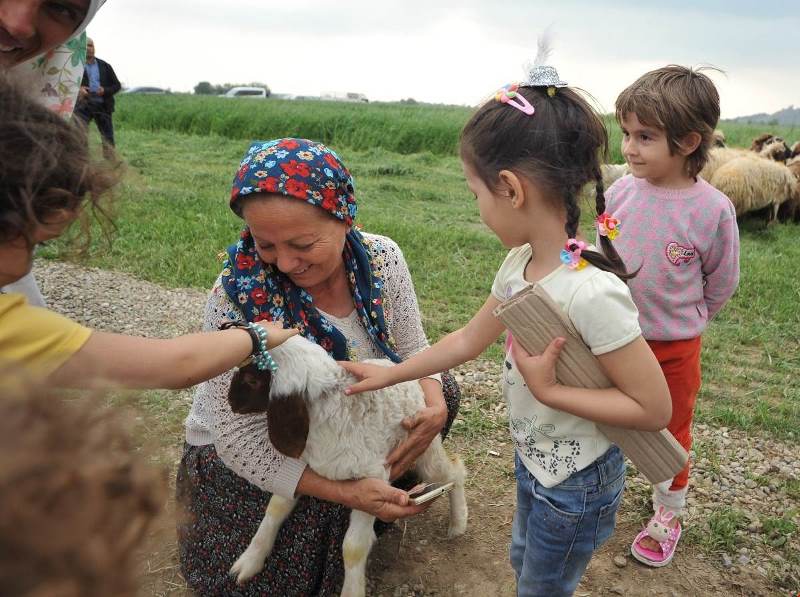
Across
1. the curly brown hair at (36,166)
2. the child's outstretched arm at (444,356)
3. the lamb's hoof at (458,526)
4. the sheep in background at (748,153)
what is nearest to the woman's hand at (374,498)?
the child's outstretched arm at (444,356)

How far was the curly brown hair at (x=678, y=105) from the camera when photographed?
288 cm

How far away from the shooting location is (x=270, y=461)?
253 centimetres

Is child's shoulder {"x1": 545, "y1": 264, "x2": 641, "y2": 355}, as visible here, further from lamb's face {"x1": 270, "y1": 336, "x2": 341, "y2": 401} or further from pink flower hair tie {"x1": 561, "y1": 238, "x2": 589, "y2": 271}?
lamb's face {"x1": 270, "y1": 336, "x2": 341, "y2": 401}

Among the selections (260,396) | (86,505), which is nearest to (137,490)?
(86,505)

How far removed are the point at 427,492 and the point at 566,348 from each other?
1.18m

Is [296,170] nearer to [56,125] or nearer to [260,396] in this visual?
[260,396]

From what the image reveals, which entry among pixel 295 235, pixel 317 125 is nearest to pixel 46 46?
pixel 295 235

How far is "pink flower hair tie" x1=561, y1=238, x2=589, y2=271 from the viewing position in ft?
6.00

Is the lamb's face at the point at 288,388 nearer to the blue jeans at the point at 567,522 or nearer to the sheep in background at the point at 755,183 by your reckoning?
the blue jeans at the point at 567,522

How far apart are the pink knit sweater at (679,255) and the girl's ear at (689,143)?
161 mm

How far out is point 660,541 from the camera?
119 inches

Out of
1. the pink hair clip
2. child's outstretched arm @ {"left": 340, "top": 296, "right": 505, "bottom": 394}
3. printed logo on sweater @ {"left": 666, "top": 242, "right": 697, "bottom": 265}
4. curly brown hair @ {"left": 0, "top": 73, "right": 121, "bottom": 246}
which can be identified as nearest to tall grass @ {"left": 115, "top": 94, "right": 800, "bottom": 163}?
printed logo on sweater @ {"left": 666, "top": 242, "right": 697, "bottom": 265}

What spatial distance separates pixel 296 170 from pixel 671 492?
210 centimetres

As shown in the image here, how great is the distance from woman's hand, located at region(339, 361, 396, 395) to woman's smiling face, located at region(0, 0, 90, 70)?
1.41m
